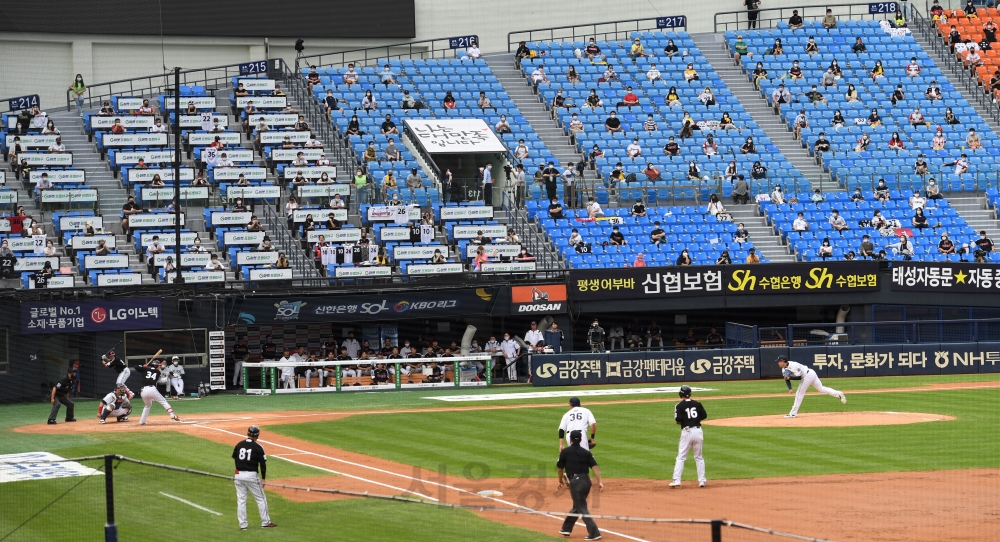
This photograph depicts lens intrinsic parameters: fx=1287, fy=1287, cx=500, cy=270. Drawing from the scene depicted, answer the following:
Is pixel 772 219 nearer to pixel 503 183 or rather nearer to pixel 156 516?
pixel 503 183

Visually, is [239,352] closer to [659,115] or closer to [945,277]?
[659,115]

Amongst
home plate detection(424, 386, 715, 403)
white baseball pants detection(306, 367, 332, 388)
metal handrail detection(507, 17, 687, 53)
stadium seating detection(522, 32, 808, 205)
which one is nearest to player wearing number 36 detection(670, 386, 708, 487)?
home plate detection(424, 386, 715, 403)

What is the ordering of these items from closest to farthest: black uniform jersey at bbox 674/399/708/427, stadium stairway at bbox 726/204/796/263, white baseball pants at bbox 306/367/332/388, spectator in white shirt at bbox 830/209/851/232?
1. black uniform jersey at bbox 674/399/708/427
2. white baseball pants at bbox 306/367/332/388
3. stadium stairway at bbox 726/204/796/263
4. spectator in white shirt at bbox 830/209/851/232

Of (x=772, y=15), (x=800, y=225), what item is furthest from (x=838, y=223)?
(x=772, y=15)

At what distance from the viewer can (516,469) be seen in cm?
2180

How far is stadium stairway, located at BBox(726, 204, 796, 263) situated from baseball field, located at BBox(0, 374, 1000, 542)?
10.4 metres

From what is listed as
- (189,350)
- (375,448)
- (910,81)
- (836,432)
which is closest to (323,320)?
(189,350)

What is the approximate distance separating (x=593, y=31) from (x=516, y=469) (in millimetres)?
39477

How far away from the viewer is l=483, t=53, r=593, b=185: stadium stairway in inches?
1986

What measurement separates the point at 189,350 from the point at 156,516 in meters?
21.0

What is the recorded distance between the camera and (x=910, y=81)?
5528cm

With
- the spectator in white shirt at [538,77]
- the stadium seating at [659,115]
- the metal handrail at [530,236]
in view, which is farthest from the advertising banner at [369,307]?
the spectator in white shirt at [538,77]

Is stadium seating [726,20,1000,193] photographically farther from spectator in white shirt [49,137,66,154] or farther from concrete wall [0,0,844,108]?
spectator in white shirt [49,137,66,154]

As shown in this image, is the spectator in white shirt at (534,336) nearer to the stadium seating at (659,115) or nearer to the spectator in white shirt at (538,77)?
the stadium seating at (659,115)
